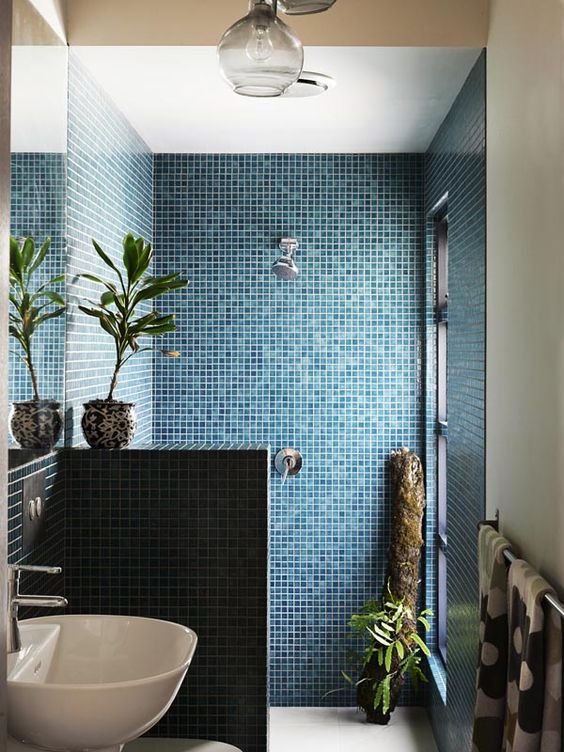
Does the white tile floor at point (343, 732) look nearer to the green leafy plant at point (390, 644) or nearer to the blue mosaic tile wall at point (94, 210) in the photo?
the green leafy plant at point (390, 644)

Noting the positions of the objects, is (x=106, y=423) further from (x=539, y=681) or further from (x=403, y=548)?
(x=403, y=548)

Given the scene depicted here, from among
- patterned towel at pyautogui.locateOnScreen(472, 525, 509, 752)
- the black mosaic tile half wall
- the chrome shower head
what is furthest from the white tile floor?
the chrome shower head

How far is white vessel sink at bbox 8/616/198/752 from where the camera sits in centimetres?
186

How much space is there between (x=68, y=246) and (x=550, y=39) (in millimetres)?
1614

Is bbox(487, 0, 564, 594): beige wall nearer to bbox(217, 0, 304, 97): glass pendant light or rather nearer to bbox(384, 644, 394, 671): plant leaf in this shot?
bbox(217, 0, 304, 97): glass pendant light

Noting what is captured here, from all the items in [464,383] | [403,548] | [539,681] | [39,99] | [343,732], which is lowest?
[343,732]

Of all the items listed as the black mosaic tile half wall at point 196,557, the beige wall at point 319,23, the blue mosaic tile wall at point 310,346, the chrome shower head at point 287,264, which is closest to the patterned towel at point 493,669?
the black mosaic tile half wall at point 196,557

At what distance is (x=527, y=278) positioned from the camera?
91.8 inches

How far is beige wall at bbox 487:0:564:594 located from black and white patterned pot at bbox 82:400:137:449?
1.18 metres

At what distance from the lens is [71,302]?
307cm

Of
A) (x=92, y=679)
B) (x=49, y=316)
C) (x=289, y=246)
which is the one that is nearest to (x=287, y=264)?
(x=289, y=246)

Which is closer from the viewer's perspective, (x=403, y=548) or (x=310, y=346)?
(x=403, y=548)

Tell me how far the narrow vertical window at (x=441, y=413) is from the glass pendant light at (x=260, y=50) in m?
2.89

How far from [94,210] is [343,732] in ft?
8.37
